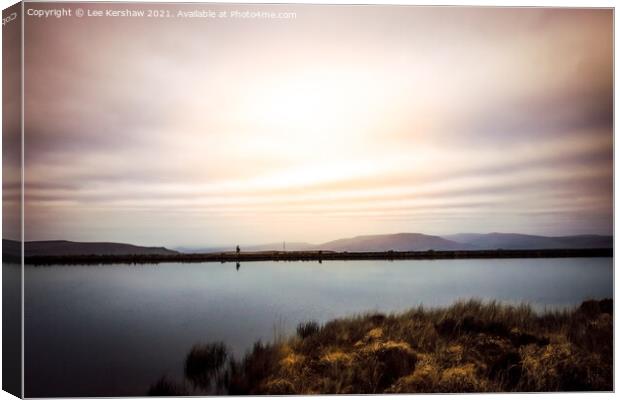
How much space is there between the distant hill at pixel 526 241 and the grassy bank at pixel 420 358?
0.57m

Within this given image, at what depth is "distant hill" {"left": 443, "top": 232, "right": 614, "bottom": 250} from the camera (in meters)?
5.67

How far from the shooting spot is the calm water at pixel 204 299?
5.34m

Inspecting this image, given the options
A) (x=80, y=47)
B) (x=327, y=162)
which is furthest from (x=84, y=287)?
(x=327, y=162)

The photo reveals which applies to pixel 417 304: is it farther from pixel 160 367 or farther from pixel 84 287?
pixel 84 287

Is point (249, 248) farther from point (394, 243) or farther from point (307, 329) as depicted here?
point (394, 243)

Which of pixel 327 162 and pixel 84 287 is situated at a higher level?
pixel 327 162

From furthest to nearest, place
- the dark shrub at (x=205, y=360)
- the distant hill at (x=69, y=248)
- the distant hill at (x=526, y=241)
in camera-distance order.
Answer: the distant hill at (x=526, y=241) → the dark shrub at (x=205, y=360) → the distant hill at (x=69, y=248)

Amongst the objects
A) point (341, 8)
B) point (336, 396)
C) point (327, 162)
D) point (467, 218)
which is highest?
point (341, 8)

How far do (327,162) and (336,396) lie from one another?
2120 mm

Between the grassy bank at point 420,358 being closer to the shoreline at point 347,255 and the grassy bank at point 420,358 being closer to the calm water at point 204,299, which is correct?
the calm water at point 204,299

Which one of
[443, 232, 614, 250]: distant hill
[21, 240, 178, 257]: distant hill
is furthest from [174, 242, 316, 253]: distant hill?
[443, 232, 614, 250]: distant hill

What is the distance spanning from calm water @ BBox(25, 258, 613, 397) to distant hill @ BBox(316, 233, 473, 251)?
0.15m

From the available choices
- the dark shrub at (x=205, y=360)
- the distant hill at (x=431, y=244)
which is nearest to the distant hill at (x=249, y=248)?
the distant hill at (x=431, y=244)

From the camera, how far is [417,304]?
5.59 meters
